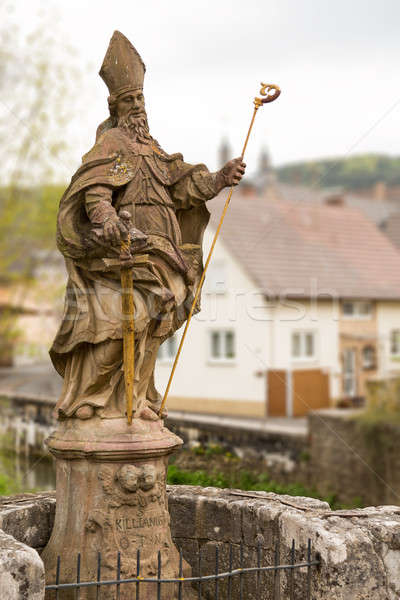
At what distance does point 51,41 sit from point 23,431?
854 cm

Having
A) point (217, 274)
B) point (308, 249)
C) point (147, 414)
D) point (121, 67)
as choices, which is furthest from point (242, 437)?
point (308, 249)

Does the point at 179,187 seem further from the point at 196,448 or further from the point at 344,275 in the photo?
the point at 344,275

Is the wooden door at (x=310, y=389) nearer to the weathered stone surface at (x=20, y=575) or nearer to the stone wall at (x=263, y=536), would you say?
the stone wall at (x=263, y=536)

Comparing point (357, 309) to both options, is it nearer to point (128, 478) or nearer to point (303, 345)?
point (303, 345)

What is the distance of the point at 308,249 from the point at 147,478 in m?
22.3

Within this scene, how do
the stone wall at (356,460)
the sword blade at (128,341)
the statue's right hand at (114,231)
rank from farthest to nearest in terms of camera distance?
the stone wall at (356,460), the sword blade at (128,341), the statue's right hand at (114,231)

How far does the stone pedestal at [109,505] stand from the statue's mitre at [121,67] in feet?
7.42

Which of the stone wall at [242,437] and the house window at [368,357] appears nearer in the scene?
the stone wall at [242,437]

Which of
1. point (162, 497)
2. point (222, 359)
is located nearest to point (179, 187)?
point (162, 497)

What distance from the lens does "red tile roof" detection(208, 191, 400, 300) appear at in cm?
2427

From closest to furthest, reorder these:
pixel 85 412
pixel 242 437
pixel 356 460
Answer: pixel 85 412, pixel 242 437, pixel 356 460

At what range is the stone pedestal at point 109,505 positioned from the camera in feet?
16.5

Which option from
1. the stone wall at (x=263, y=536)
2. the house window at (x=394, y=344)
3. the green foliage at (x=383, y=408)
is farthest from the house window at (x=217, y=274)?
the stone wall at (x=263, y=536)

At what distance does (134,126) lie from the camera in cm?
541
